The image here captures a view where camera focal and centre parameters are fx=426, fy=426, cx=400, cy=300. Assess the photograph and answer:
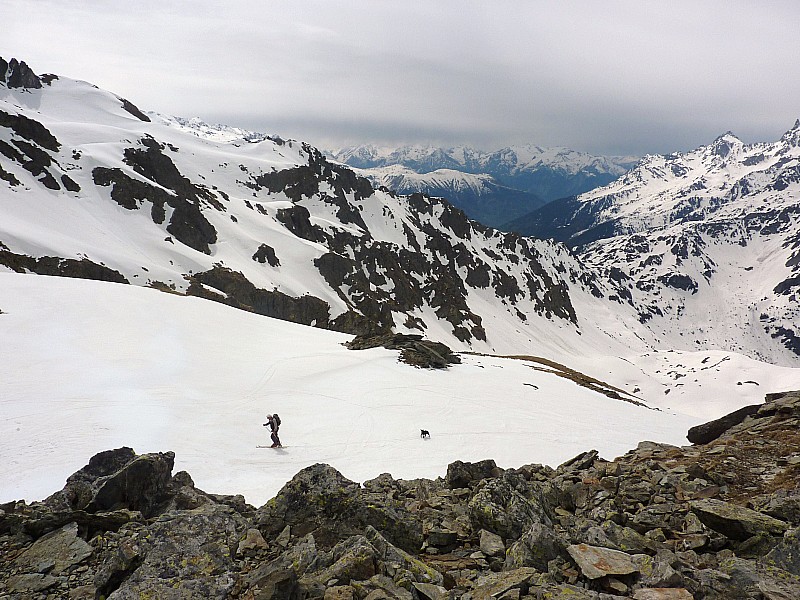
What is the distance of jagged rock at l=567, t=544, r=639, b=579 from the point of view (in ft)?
19.3

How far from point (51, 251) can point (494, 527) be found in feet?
253

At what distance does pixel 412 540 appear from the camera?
834cm

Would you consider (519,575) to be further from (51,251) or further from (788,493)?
(51,251)

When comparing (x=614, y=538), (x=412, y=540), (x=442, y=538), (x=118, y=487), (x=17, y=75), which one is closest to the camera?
A: (x=614, y=538)

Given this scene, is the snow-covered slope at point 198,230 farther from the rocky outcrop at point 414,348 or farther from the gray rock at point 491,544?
the gray rock at point 491,544

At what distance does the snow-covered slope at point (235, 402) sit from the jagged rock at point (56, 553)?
6.91 m

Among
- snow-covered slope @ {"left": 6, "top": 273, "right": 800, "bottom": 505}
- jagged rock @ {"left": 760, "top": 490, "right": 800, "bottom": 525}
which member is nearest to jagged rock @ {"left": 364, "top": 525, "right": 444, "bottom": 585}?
jagged rock @ {"left": 760, "top": 490, "right": 800, "bottom": 525}

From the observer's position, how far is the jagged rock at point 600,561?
5.87 m

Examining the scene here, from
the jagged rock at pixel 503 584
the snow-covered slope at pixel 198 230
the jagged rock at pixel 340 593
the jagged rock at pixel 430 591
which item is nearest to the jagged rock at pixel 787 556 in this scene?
the jagged rock at pixel 503 584

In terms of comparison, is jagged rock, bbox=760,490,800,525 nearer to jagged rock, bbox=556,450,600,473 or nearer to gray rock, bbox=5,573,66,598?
jagged rock, bbox=556,450,600,473

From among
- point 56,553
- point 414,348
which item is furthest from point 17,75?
point 56,553

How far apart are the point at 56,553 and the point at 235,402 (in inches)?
661

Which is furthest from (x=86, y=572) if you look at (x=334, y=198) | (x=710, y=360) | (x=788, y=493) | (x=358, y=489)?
(x=334, y=198)

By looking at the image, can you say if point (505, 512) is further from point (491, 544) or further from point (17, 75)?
point (17, 75)
